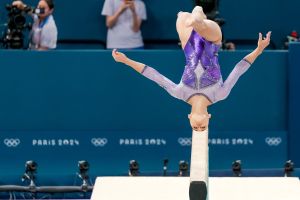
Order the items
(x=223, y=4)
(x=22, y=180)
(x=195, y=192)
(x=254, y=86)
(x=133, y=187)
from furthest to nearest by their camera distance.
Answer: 1. (x=223, y=4)
2. (x=254, y=86)
3. (x=22, y=180)
4. (x=133, y=187)
5. (x=195, y=192)

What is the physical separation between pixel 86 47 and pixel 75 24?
248 millimetres

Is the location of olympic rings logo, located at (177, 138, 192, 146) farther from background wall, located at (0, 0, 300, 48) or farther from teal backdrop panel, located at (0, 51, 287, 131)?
background wall, located at (0, 0, 300, 48)

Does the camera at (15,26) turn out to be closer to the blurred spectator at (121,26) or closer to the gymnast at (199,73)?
the blurred spectator at (121,26)

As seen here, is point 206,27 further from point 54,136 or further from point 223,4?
point 223,4

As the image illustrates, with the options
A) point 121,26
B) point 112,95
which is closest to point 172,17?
point 121,26

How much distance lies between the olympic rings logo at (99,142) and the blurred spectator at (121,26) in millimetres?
1242

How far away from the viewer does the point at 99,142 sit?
8.11 meters

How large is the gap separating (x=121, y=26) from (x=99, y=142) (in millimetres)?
1423

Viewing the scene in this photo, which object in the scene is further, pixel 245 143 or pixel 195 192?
pixel 245 143

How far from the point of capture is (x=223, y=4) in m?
9.98

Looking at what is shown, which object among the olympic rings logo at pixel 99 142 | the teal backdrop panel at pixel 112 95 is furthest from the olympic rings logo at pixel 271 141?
the olympic rings logo at pixel 99 142

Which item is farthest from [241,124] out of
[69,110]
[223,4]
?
[223,4]

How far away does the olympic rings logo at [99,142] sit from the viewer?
26.6 feet

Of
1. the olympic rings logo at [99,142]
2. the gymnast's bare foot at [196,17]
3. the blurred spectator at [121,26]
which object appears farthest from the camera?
the blurred spectator at [121,26]
